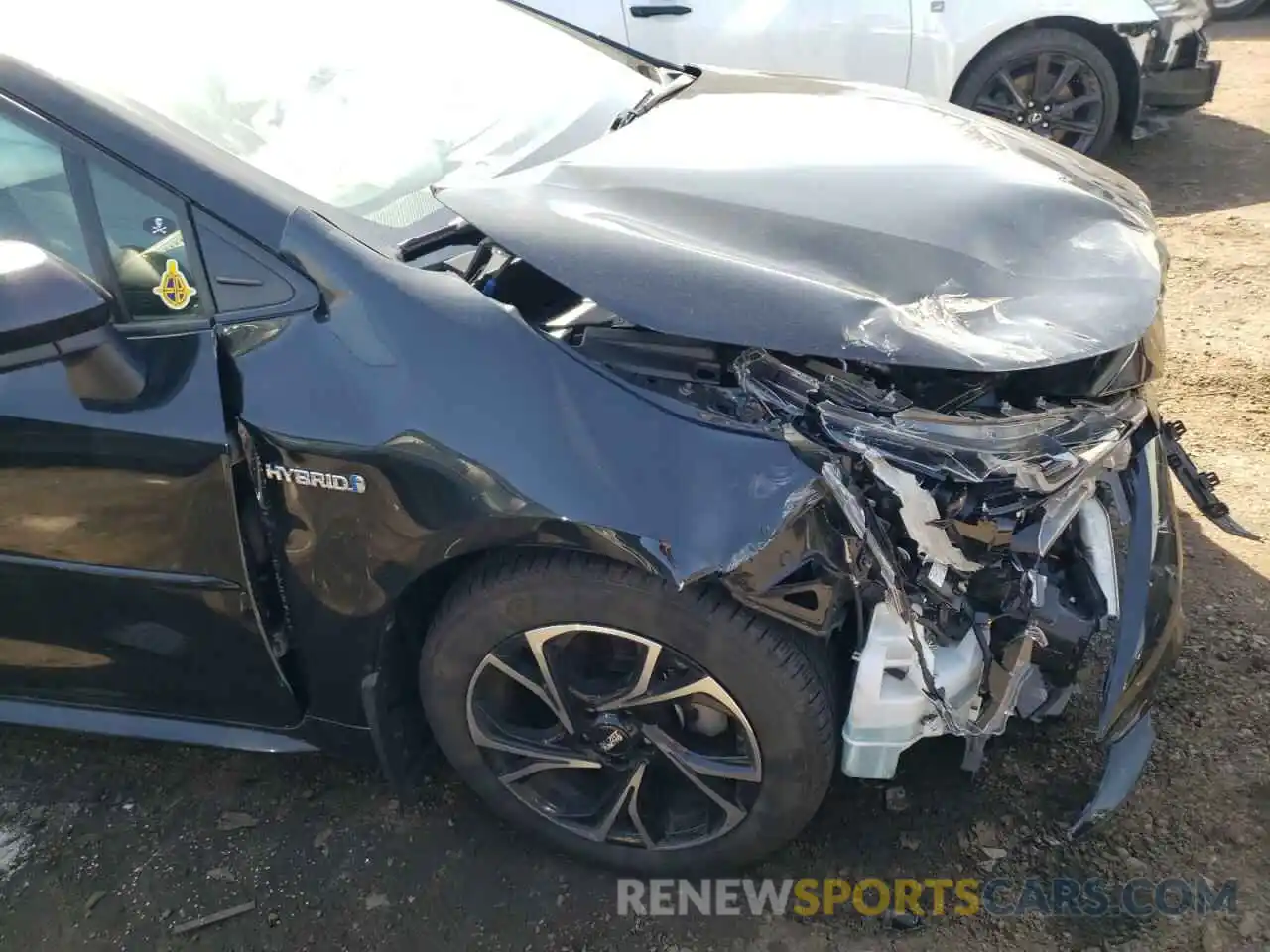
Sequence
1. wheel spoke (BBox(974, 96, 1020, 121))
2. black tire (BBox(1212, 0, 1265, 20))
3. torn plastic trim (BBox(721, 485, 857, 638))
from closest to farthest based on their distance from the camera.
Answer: torn plastic trim (BBox(721, 485, 857, 638)) → wheel spoke (BBox(974, 96, 1020, 121)) → black tire (BBox(1212, 0, 1265, 20))

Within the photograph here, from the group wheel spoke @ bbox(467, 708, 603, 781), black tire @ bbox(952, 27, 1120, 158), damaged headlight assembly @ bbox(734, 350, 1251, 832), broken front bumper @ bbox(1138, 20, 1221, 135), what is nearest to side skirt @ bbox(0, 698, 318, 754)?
wheel spoke @ bbox(467, 708, 603, 781)

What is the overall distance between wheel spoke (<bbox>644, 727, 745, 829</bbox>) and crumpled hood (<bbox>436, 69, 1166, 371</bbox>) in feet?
2.51

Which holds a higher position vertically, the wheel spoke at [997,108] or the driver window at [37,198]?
the driver window at [37,198]

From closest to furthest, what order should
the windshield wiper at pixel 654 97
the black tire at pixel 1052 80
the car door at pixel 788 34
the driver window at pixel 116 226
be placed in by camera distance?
the driver window at pixel 116 226 < the windshield wiper at pixel 654 97 < the car door at pixel 788 34 < the black tire at pixel 1052 80

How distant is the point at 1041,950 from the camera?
1.99 m

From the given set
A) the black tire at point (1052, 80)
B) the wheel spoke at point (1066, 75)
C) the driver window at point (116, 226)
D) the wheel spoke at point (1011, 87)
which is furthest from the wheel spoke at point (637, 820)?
the wheel spoke at point (1066, 75)

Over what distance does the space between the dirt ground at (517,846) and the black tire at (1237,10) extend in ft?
25.0

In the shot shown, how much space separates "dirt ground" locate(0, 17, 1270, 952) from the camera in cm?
209

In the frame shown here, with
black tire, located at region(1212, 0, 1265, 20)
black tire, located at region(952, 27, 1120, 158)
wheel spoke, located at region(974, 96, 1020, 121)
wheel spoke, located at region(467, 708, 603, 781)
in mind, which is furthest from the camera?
black tire, located at region(1212, 0, 1265, 20)

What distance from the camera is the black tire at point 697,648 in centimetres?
179

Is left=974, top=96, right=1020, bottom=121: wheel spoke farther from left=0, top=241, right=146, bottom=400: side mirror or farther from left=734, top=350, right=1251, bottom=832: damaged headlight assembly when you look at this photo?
left=0, top=241, right=146, bottom=400: side mirror

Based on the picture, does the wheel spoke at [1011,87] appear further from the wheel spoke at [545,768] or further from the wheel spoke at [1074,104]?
the wheel spoke at [545,768]

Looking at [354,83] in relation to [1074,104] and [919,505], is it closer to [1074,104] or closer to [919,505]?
[919,505]

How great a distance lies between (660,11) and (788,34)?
620 millimetres
